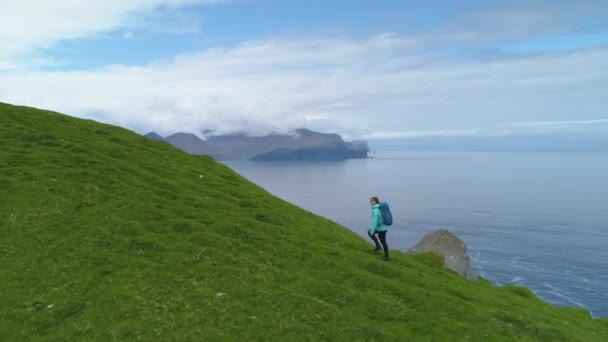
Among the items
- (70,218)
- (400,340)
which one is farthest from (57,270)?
(400,340)

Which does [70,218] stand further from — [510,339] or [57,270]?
[510,339]

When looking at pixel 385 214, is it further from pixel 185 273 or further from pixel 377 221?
pixel 185 273

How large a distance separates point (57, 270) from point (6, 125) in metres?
25.0

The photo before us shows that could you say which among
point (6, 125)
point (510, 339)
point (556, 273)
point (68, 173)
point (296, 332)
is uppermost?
point (6, 125)

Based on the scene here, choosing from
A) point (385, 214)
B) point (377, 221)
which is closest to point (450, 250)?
point (385, 214)

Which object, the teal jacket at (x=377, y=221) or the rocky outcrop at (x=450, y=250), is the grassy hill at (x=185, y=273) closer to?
the teal jacket at (x=377, y=221)

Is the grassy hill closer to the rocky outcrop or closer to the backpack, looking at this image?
the backpack

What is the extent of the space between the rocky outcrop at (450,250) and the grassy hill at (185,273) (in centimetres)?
960

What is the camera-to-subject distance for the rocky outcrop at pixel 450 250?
46.2 meters

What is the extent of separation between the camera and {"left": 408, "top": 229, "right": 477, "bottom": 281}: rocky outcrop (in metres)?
46.2

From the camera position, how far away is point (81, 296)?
20734 mm

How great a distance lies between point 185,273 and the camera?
23203 millimetres

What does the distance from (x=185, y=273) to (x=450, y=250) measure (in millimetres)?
35533

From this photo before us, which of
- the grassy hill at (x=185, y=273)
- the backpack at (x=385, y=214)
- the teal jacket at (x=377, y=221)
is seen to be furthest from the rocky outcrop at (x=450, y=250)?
the backpack at (x=385, y=214)
